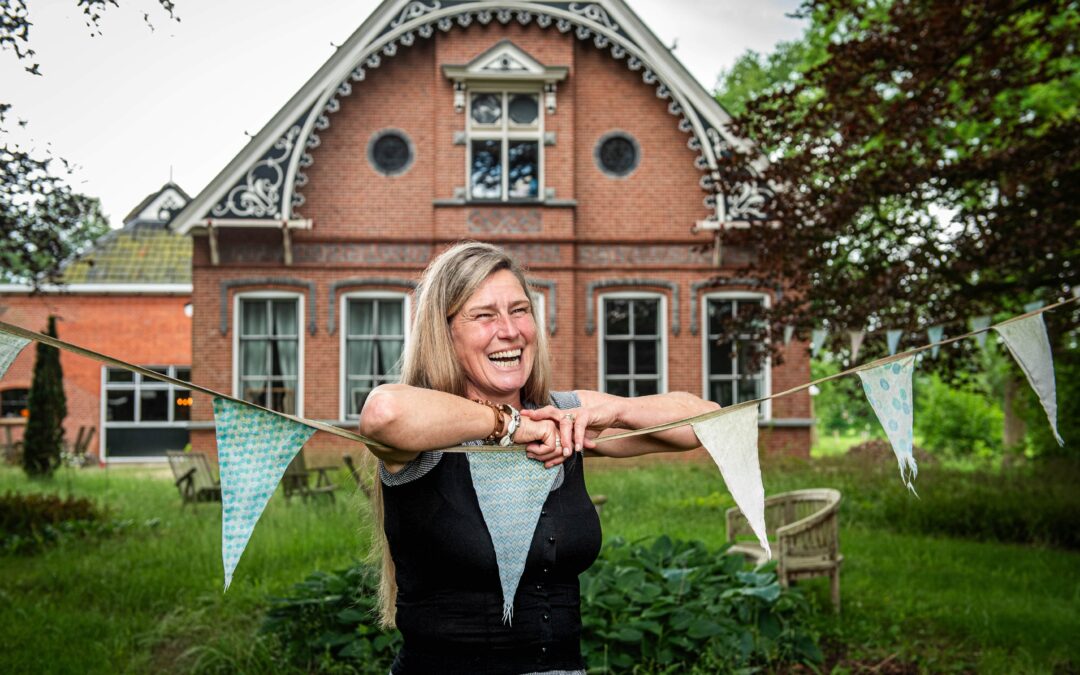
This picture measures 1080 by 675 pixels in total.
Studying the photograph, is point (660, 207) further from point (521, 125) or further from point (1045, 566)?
point (1045, 566)

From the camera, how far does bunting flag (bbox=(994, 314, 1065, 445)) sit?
2.87 meters

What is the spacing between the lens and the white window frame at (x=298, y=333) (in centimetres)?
1568

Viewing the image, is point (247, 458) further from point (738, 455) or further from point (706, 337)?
point (706, 337)

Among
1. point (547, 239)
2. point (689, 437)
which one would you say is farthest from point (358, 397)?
point (689, 437)

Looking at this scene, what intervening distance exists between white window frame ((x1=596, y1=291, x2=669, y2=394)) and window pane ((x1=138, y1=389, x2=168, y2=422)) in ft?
37.2

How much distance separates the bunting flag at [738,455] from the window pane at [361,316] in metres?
13.9

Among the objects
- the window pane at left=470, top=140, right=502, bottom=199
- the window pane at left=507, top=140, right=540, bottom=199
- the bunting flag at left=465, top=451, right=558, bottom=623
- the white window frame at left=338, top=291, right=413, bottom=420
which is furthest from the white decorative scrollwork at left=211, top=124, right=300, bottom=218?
the bunting flag at left=465, top=451, right=558, bottom=623

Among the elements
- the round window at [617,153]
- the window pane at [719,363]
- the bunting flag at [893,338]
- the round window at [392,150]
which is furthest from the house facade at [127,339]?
the bunting flag at [893,338]

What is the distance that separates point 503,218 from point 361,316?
9.84ft

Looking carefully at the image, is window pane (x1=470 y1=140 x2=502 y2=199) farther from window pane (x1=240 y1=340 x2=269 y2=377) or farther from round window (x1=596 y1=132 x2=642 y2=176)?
window pane (x1=240 y1=340 x2=269 y2=377)

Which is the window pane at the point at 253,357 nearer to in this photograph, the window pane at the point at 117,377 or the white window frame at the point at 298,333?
the white window frame at the point at 298,333

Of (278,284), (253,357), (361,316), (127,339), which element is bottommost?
(253,357)

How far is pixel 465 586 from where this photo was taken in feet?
7.12

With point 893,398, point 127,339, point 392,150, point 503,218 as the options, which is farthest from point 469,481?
point 127,339
